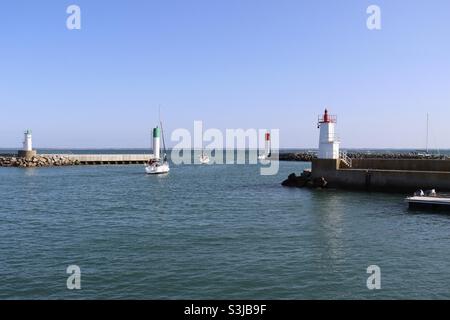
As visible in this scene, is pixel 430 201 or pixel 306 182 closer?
pixel 430 201

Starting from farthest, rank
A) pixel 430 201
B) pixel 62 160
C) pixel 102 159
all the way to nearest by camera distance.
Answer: pixel 102 159 < pixel 62 160 < pixel 430 201

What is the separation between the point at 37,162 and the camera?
89500mm

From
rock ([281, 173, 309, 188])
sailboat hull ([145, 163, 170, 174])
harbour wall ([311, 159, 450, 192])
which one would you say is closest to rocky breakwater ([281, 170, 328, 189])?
rock ([281, 173, 309, 188])

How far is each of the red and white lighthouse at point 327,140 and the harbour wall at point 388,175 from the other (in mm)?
546

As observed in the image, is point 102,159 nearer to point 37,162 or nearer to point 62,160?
point 62,160

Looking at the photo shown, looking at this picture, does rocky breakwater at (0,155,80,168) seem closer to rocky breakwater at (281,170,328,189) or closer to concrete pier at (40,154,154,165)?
concrete pier at (40,154,154,165)

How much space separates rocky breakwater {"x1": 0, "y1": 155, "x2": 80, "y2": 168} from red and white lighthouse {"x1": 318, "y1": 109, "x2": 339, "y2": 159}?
2483 inches

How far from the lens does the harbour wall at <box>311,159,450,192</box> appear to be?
3566 cm

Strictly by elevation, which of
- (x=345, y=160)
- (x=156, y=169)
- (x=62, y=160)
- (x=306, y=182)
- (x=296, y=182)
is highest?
(x=345, y=160)

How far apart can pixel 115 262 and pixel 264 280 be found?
540 cm

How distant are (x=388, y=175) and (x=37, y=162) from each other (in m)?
71.1

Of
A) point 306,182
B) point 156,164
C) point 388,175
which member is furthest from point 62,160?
point 388,175
